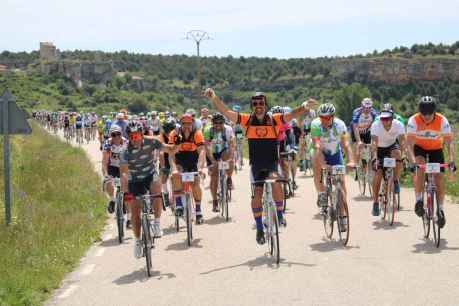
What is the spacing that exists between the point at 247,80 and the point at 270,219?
130m

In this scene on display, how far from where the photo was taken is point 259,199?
10.3 metres

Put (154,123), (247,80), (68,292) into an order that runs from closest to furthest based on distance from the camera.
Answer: (68,292) < (154,123) < (247,80)

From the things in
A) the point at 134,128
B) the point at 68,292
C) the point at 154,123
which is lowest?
the point at 68,292

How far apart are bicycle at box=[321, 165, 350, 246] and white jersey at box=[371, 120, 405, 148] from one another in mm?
2163

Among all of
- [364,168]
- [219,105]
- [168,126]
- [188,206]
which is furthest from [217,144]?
[219,105]

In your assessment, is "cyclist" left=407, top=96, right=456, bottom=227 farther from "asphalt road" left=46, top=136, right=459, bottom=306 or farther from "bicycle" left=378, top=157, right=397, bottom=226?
"bicycle" left=378, top=157, right=397, bottom=226

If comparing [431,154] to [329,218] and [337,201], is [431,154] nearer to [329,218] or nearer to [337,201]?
[337,201]

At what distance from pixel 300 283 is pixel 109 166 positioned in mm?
6367

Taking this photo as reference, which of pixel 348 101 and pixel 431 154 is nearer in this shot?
pixel 431 154

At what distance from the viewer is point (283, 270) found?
9211 millimetres

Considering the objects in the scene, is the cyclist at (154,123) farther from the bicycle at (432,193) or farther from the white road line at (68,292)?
the white road line at (68,292)

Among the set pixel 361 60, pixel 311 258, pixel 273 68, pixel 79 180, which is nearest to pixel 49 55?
pixel 273 68

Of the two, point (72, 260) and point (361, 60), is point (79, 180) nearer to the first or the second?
point (72, 260)

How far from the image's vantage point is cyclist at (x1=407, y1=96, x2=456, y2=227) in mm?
10820
